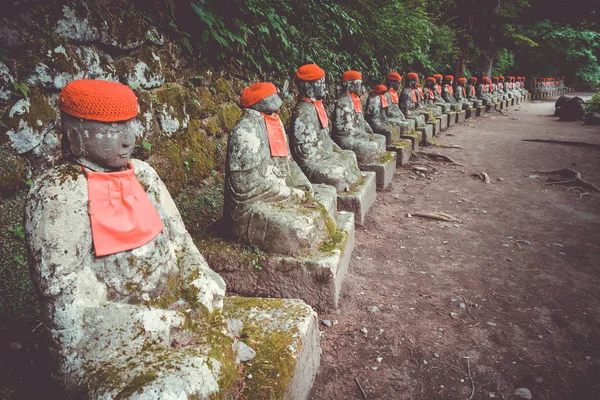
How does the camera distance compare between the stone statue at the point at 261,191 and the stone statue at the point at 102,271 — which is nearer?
the stone statue at the point at 102,271

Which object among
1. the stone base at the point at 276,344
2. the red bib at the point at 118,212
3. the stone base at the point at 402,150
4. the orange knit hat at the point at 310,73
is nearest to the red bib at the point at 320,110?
the orange knit hat at the point at 310,73

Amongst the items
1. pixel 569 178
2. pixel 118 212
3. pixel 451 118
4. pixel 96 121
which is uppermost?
pixel 96 121

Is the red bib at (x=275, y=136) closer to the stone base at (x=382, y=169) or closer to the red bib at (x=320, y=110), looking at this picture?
the red bib at (x=320, y=110)

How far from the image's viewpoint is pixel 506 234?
4875 millimetres

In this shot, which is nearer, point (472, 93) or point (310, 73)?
point (310, 73)

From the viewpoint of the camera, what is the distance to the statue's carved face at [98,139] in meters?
1.51

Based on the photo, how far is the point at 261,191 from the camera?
10.2ft

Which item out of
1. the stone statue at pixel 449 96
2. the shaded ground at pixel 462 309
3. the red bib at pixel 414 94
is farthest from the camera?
the stone statue at pixel 449 96

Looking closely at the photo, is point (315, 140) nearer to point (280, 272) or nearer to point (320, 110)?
point (320, 110)

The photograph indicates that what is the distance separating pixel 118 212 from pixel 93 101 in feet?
1.41

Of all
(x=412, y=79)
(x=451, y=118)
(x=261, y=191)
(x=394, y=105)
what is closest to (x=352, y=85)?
(x=261, y=191)

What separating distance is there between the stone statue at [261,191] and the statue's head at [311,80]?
45.1 inches

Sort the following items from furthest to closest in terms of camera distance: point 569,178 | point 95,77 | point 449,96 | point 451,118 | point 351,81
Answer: point 449,96, point 451,118, point 569,178, point 351,81, point 95,77

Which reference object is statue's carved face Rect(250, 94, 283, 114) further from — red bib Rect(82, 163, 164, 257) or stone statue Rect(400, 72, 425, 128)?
stone statue Rect(400, 72, 425, 128)
